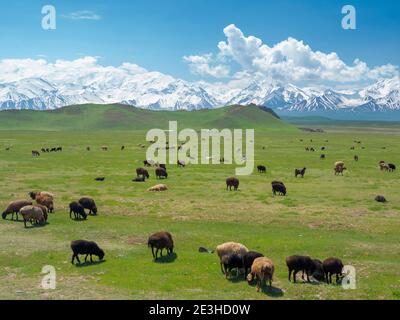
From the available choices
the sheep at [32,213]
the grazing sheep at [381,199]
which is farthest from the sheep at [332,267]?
the grazing sheep at [381,199]

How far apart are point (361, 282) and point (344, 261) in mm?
3113

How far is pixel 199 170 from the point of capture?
58031mm

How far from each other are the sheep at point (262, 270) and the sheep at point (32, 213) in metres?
15.9

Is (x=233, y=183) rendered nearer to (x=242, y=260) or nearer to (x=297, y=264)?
(x=242, y=260)

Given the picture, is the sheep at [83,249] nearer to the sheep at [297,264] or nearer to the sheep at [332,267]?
the sheep at [297,264]

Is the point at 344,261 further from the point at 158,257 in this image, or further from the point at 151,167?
the point at 151,167

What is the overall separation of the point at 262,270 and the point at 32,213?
16739 millimetres

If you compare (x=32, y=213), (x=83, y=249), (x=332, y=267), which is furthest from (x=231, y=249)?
(x=32, y=213)

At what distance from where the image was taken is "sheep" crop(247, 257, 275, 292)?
1720 centimetres

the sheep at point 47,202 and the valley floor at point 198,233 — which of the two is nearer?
the valley floor at point 198,233

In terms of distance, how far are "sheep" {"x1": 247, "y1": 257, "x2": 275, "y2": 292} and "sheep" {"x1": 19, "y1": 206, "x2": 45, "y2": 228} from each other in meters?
15.9

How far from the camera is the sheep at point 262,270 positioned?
17.2 m
